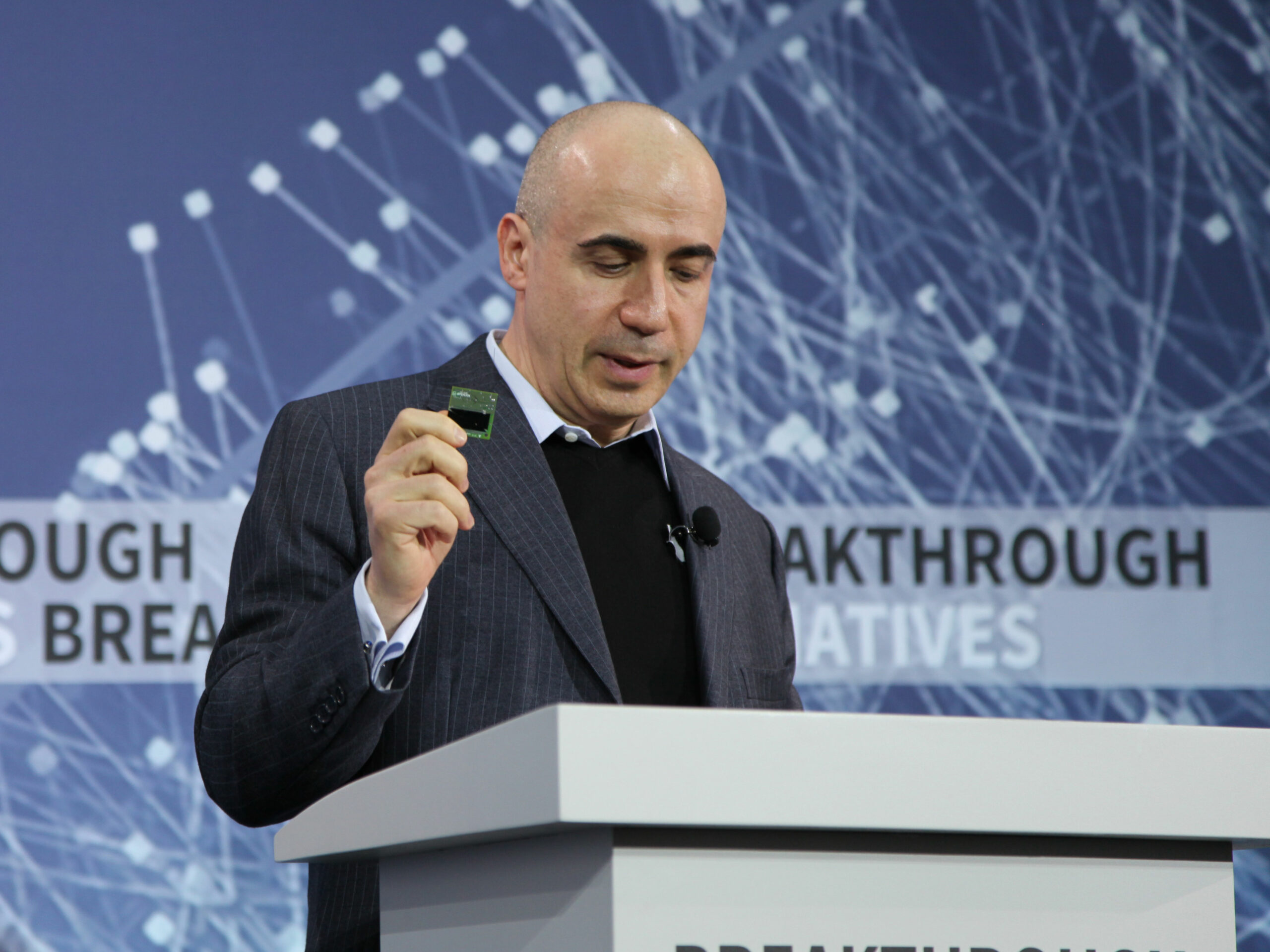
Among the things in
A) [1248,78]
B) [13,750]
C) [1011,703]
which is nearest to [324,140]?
[13,750]

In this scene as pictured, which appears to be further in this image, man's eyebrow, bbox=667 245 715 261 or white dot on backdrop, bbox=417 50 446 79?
white dot on backdrop, bbox=417 50 446 79

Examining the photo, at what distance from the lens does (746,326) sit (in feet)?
10.1

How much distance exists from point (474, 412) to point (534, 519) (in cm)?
37

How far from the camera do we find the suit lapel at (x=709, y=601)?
1593mm

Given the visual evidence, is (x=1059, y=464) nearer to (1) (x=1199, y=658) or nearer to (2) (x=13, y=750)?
(1) (x=1199, y=658)

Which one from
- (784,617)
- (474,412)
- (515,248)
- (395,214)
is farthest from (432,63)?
(474,412)

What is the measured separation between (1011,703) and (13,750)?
6.59 feet

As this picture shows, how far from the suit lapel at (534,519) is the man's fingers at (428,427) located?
0.34 meters

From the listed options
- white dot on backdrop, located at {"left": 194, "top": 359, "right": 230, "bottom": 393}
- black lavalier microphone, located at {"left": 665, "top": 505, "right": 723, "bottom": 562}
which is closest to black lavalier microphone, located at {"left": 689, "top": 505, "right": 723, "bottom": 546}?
black lavalier microphone, located at {"left": 665, "top": 505, "right": 723, "bottom": 562}

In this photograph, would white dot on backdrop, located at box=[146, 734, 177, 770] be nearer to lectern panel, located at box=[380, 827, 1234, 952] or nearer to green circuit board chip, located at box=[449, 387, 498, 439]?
green circuit board chip, located at box=[449, 387, 498, 439]

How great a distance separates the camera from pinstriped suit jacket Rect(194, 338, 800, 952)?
1.25 metres

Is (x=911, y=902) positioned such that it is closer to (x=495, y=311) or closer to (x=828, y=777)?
(x=828, y=777)

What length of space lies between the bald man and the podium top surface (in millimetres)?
326

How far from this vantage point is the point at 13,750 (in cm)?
262
